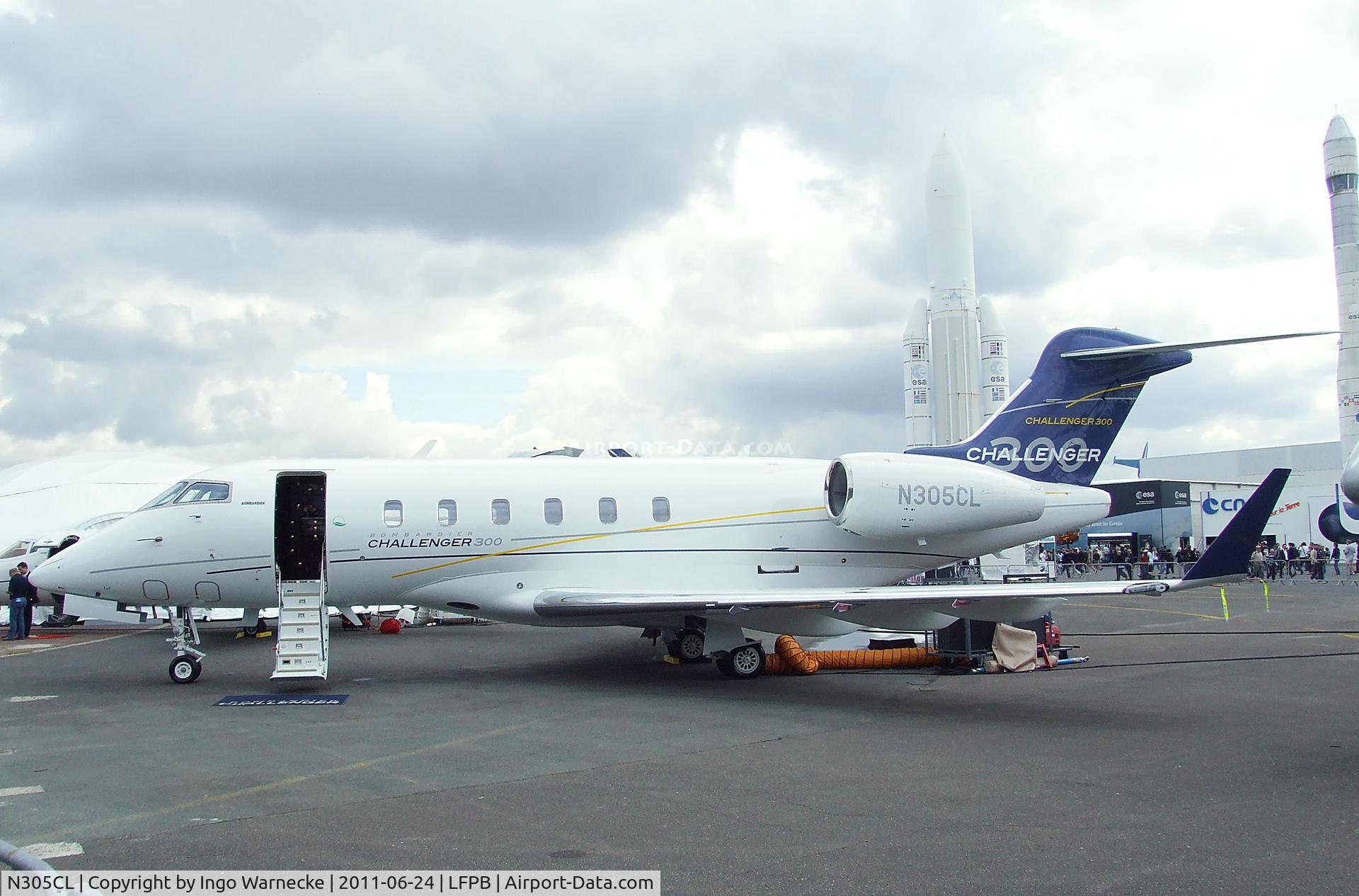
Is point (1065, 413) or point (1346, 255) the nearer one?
point (1065, 413)

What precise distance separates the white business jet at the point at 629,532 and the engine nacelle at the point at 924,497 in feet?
0.10

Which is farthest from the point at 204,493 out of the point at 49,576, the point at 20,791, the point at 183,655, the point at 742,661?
the point at 742,661

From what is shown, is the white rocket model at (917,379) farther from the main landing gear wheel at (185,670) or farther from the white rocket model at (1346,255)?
the main landing gear wheel at (185,670)

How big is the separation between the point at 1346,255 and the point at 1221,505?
17281mm

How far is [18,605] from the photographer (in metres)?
21.8

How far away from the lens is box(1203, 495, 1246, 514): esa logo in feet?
159

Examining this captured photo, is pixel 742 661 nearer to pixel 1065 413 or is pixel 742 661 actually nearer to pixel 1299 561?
pixel 1065 413

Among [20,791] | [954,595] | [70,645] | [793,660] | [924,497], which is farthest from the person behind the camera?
[70,645]

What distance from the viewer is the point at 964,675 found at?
14.4 m

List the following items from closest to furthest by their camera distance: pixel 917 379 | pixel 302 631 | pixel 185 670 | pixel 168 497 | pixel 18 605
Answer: pixel 302 631 → pixel 185 670 → pixel 168 497 → pixel 18 605 → pixel 917 379

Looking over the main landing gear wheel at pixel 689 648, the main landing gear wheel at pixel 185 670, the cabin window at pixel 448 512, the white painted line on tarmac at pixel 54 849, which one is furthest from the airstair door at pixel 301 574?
the white painted line on tarmac at pixel 54 849

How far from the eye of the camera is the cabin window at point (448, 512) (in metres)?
14.0

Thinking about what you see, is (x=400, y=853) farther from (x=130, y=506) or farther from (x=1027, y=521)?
(x=130, y=506)

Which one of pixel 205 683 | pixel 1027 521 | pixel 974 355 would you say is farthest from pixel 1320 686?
pixel 974 355
